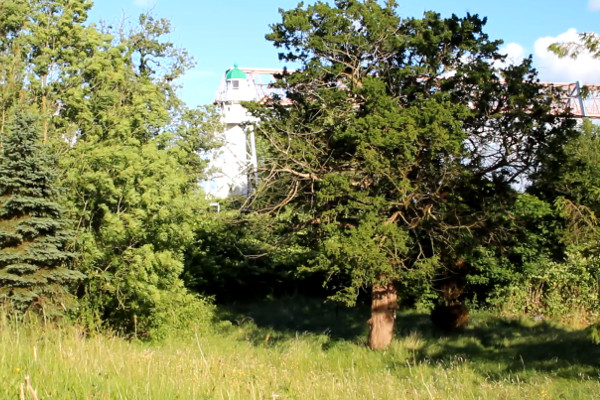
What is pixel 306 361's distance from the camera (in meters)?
16.3

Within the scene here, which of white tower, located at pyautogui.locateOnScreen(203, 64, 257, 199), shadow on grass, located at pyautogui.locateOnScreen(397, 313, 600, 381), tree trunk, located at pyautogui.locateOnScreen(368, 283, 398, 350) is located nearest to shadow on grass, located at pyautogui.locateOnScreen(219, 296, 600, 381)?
shadow on grass, located at pyautogui.locateOnScreen(397, 313, 600, 381)

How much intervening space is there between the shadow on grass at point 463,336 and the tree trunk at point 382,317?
953mm

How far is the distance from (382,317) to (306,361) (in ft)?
9.81

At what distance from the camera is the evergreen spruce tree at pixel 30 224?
15469 millimetres

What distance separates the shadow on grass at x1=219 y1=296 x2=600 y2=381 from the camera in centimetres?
1448

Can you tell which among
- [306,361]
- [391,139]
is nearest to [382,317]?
[306,361]

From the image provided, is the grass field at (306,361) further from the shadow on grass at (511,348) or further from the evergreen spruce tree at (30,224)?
the evergreen spruce tree at (30,224)

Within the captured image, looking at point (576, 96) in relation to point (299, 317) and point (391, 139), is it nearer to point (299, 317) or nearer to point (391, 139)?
point (391, 139)

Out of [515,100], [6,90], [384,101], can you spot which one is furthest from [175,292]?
[515,100]

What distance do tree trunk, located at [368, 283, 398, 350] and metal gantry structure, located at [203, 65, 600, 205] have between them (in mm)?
4420

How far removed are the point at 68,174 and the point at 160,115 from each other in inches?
174

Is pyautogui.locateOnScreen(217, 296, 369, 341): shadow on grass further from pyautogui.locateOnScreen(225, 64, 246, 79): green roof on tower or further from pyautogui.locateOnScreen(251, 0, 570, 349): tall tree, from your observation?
pyautogui.locateOnScreen(225, 64, 246, 79): green roof on tower

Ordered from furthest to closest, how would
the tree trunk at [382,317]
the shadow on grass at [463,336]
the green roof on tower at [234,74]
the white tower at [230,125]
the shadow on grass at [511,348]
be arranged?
the green roof on tower at [234,74], the white tower at [230,125], the tree trunk at [382,317], the shadow on grass at [463,336], the shadow on grass at [511,348]

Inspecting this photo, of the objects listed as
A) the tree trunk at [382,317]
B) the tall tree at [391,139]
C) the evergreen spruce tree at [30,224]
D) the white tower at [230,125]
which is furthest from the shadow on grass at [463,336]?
the evergreen spruce tree at [30,224]
